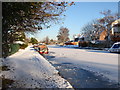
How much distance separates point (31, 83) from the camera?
4.36 meters

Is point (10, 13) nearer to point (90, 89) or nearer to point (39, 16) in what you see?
point (39, 16)

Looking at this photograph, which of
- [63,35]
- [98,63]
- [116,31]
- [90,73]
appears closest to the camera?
[90,73]

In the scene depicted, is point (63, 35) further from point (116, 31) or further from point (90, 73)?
point (90, 73)

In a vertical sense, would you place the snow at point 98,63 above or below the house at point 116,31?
below

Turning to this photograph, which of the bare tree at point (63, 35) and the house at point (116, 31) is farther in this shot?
the bare tree at point (63, 35)

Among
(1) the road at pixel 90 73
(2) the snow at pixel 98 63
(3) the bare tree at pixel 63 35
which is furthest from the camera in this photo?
(3) the bare tree at pixel 63 35

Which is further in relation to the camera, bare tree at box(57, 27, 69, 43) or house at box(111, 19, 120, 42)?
bare tree at box(57, 27, 69, 43)

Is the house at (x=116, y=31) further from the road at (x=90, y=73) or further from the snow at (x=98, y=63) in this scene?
the road at (x=90, y=73)

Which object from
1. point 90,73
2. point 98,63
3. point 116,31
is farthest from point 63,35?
point 90,73

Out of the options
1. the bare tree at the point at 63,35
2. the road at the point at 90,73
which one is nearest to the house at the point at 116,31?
the road at the point at 90,73

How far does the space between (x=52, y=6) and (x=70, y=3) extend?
3.18 feet

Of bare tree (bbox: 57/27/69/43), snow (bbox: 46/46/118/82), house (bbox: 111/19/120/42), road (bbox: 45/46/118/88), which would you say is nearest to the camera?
road (bbox: 45/46/118/88)

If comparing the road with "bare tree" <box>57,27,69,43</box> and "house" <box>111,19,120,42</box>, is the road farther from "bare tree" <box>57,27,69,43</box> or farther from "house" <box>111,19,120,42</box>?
"bare tree" <box>57,27,69,43</box>

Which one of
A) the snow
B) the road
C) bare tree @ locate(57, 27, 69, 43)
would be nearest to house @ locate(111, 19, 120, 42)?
the snow
